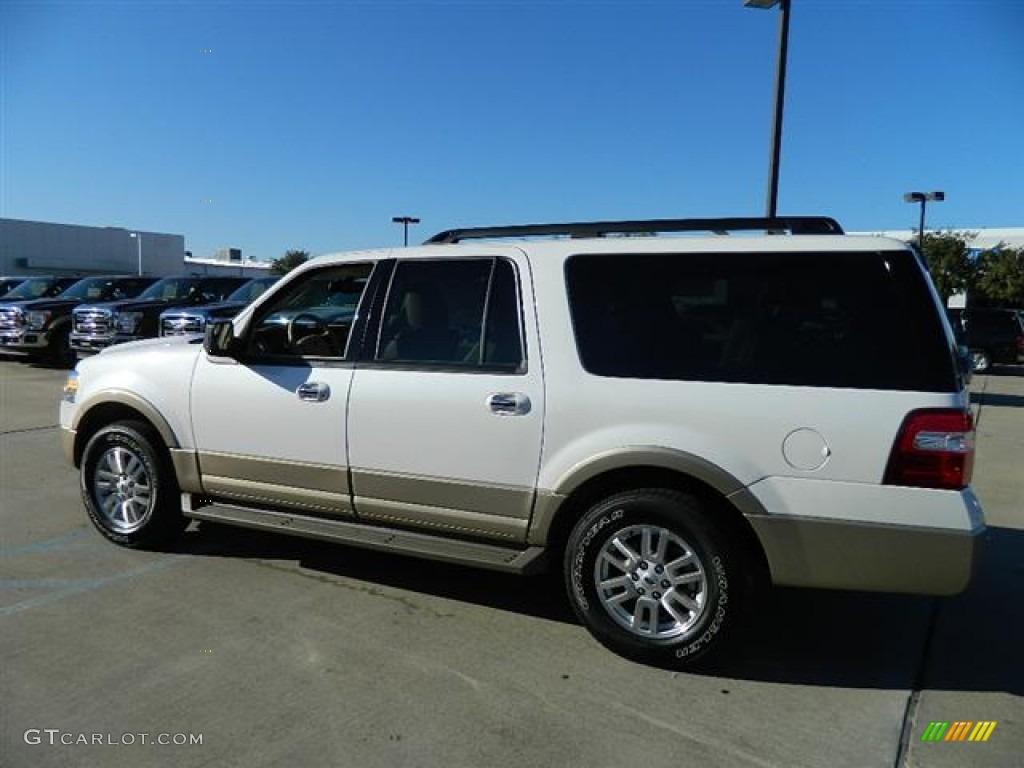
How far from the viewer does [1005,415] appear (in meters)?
12.9

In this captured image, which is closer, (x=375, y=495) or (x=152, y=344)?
(x=375, y=495)

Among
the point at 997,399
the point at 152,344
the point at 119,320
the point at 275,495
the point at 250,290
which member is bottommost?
the point at 997,399

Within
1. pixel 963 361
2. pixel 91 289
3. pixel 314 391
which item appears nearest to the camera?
pixel 963 361

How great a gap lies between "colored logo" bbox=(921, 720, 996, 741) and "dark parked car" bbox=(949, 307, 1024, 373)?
21.0m

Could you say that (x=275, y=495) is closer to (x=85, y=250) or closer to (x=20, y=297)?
(x=20, y=297)

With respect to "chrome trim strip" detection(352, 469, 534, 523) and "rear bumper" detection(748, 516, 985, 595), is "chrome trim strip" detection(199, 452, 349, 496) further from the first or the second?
"rear bumper" detection(748, 516, 985, 595)

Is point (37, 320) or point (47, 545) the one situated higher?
point (37, 320)

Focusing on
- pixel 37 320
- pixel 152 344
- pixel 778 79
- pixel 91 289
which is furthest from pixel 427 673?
pixel 91 289

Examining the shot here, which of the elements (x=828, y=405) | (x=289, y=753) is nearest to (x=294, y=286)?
(x=289, y=753)

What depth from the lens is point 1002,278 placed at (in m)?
37.1

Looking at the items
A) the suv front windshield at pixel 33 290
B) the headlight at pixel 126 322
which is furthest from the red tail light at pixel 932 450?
the suv front windshield at pixel 33 290

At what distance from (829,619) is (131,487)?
4.13 metres

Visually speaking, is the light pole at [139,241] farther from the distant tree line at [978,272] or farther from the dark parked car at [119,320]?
the dark parked car at [119,320]

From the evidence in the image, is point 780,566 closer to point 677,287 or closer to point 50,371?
point 677,287
